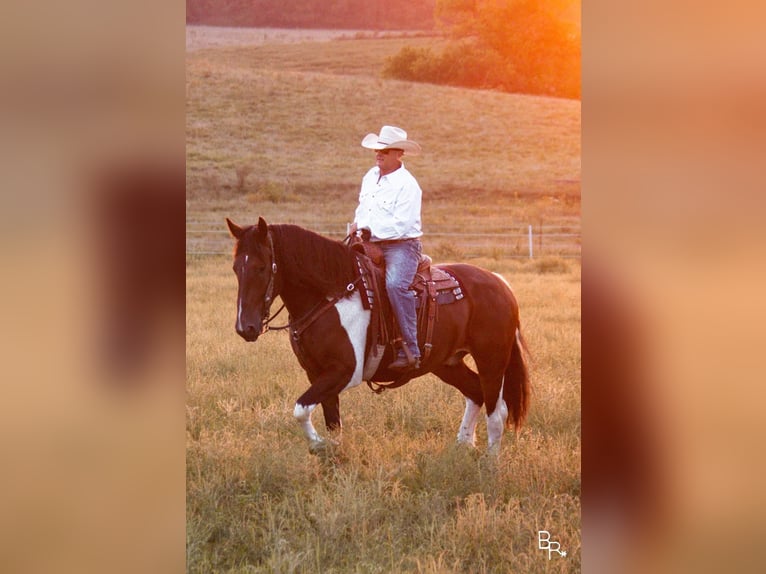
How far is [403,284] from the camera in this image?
5363mm

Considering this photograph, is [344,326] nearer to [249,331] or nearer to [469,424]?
[249,331]

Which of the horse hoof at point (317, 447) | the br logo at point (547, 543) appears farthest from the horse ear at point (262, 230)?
the br logo at point (547, 543)

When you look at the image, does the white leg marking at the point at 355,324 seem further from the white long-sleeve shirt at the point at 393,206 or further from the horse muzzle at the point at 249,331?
the horse muzzle at the point at 249,331

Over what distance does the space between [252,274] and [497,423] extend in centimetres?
174

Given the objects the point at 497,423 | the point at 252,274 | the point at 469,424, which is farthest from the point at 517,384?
the point at 252,274

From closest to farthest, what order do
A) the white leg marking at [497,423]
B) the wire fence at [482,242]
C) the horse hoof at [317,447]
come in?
the horse hoof at [317,447] → the white leg marking at [497,423] → the wire fence at [482,242]

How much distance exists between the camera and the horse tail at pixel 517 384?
5578 mm

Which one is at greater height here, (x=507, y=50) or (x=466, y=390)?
(x=507, y=50)

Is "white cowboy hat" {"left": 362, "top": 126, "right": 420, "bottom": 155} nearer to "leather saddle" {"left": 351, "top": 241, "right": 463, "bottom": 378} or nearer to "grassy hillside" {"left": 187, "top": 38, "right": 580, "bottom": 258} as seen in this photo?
"grassy hillside" {"left": 187, "top": 38, "right": 580, "bottom": 258}

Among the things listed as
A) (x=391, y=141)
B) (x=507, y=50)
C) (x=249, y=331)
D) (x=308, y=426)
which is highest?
(x=507, y=50)

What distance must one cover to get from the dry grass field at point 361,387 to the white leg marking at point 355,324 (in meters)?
0.39
